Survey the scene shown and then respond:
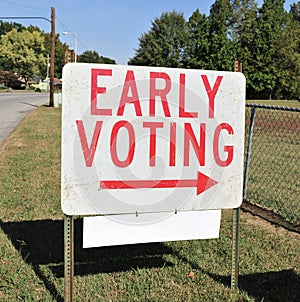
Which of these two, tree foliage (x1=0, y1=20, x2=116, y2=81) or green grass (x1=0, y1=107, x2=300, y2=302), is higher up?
tree foliage (x1=0, y1=20, x2=116, y2=81)

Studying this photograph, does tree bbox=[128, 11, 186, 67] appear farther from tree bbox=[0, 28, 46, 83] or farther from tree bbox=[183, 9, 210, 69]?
tree bbox=[0, 28, 46, 83]

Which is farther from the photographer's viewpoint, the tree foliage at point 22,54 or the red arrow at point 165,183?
the tree foliage at point 22,54

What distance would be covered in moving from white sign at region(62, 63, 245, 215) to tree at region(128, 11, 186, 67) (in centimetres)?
6395

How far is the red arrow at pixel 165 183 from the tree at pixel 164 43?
64036 mm

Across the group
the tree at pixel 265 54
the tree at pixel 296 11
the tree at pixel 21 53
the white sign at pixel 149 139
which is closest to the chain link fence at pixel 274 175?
the white sign at pixel 149 139

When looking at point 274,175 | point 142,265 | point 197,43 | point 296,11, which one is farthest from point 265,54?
point 142,265

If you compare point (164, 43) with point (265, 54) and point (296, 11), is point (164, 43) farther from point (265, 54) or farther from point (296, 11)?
point (296, 11)

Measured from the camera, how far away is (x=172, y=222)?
3041 mm

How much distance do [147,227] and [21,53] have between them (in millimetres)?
74132

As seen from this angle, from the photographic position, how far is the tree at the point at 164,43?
66875mm

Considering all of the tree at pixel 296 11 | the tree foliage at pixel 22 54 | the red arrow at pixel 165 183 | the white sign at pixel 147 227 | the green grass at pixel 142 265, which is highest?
the tree at pixel 296 11

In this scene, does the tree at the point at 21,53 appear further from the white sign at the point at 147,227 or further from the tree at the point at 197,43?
the white sign at the point at 147,227

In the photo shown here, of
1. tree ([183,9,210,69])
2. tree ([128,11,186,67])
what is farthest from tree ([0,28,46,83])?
tree ([183,9,210,69])

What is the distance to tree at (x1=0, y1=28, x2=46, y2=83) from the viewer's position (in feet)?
234
